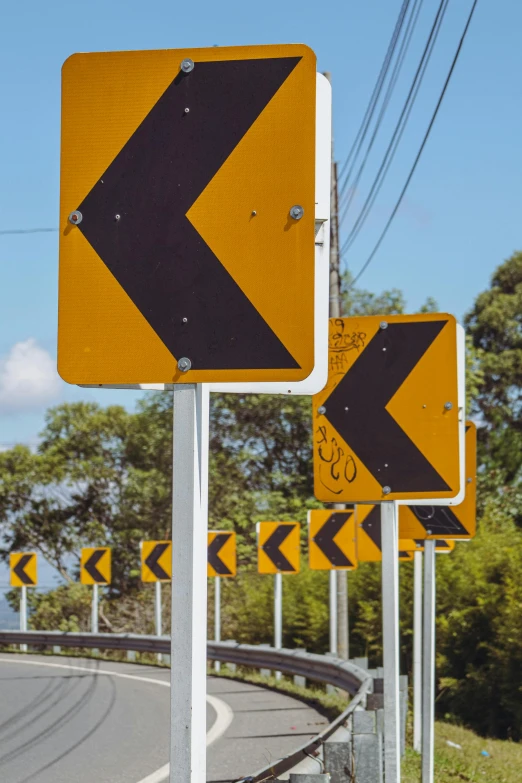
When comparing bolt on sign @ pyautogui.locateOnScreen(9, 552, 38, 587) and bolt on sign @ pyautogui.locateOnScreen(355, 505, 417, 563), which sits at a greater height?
bolt on sign @ pyautogui.locateOnScreen(355, 505, 417, 563)

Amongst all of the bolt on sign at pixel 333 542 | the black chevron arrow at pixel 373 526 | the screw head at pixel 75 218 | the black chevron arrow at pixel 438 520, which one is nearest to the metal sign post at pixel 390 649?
the black chevron arrow at pixel 438 520

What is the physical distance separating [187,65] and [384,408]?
2969mm

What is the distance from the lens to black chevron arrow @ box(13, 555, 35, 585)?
26.0 meters

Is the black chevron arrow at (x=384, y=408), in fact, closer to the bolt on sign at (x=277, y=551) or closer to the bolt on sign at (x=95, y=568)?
the bolt on sign at (x=277, y=551)

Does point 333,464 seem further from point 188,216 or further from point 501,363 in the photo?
point 501,363

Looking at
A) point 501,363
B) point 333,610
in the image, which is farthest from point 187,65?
point 501,363

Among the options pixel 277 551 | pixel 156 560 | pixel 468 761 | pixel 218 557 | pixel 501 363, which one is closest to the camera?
pixel 468 761

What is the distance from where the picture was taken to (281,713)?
13.4m

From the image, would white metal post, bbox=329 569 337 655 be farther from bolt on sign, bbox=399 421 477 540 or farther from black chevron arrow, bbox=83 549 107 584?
bolt on sign, bbox=399 421 477 540

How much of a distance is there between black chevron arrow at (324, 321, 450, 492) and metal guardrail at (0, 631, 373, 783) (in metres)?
1.38

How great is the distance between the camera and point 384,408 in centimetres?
592

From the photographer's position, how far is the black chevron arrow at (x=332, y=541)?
17.0 m

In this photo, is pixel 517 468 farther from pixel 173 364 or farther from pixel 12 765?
pixel 173 364

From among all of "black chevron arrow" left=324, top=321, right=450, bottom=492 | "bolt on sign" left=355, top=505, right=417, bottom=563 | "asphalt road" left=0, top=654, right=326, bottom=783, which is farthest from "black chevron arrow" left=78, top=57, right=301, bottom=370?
"bolt on sign" left=355, top=505, right=417, bottom=563
